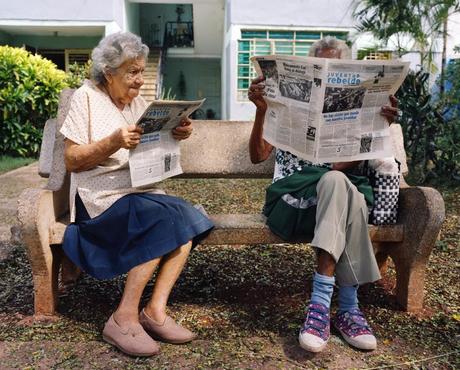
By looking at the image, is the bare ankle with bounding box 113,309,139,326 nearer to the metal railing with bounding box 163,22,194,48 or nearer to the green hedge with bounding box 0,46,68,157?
the green hedge with bounding box 0,46,68,157

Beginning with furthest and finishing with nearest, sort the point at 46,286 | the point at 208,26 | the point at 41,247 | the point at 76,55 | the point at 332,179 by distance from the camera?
1. the point at 208,26
2. the point at 76,55
3. the point at 46,286
4. the point at 41,247
5. the point at 332,179

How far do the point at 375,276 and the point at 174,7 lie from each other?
17670 mm

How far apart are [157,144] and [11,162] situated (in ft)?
21.5

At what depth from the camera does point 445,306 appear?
284 cm

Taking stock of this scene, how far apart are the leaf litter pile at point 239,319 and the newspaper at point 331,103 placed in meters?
0.87

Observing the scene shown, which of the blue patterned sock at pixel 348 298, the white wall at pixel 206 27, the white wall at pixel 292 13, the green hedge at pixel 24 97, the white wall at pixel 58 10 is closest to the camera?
the blue patterned sock at pixel 348 298

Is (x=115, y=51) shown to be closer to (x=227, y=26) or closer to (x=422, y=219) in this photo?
(x=422, y=219)

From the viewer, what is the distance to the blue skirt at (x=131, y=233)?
236 centimetres

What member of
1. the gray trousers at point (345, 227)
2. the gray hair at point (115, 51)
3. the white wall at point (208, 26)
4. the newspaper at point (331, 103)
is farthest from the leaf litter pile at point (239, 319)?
the white wall at point (208, 26)

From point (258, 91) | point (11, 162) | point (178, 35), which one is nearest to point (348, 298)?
point (258, 91)

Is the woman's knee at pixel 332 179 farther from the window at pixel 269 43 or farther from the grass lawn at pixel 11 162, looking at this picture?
the window at pixel 269 43

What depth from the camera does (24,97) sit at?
8.34 metres

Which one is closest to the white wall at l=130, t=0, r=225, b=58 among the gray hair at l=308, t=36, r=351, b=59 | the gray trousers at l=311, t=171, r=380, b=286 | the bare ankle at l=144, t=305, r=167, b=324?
the gray hair at l=308, t=36, r=351, b=59

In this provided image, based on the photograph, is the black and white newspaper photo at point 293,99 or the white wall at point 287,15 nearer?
the black and white newspaper photo at point 293,99
